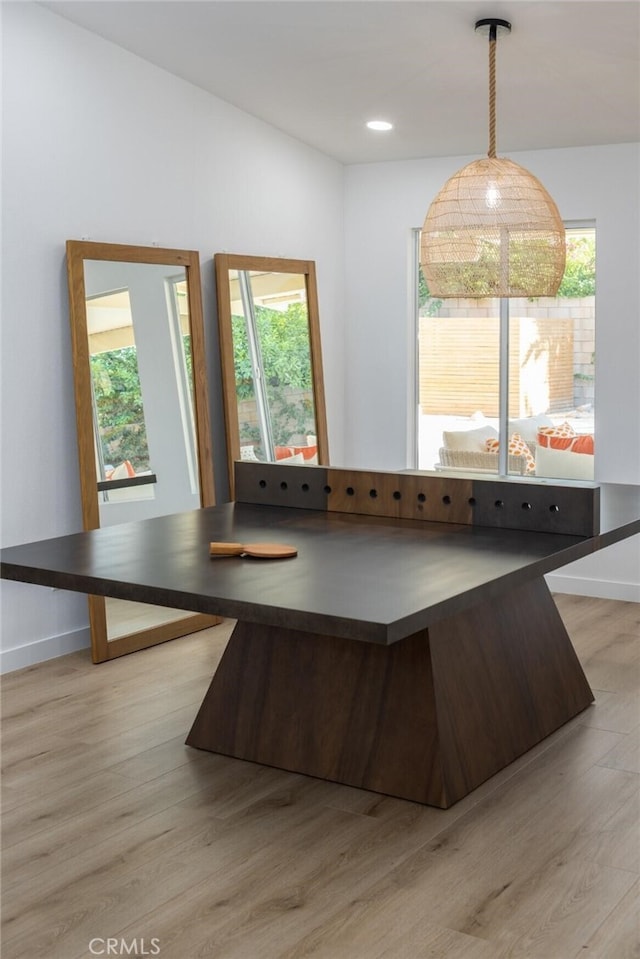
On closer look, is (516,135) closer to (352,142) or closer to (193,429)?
(352,142)

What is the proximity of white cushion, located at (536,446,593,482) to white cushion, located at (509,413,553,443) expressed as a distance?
0.08 m

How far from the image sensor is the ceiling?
12.6 ft

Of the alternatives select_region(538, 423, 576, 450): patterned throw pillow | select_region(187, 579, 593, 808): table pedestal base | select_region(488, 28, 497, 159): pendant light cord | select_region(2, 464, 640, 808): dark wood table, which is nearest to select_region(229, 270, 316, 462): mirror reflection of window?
select_region(538, 423, 576, 450): patterned throw pillow

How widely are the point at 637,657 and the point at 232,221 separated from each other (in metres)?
3.03

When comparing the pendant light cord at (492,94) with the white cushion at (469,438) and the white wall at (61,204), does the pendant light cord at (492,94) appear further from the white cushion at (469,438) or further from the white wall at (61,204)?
the white cushion at (469,438)

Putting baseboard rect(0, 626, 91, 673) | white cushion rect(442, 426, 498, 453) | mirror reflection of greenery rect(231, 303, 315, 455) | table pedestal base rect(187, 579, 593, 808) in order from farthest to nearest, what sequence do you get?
white cushion rect(442, 426, 498, 453) → mirror reflection of greenery rect(231, 303, 315, 455) → baseboard rect(0, 626, 91, 673) → table pedestal base rect(187, 579, 593, 808)

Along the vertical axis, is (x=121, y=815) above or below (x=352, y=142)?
below

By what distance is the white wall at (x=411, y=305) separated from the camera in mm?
5680

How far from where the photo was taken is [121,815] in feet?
9.71

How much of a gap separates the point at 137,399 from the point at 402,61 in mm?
1900

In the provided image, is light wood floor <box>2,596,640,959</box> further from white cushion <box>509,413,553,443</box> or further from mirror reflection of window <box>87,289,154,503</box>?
white cushion <box>509,413,553,443</box>

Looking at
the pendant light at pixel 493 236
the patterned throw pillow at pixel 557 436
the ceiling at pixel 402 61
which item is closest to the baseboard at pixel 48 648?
the patterned throw pillow at pixel 557 436

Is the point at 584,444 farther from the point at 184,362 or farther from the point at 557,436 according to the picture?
the point at 184,362

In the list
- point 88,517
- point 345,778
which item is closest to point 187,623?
point 88,517
